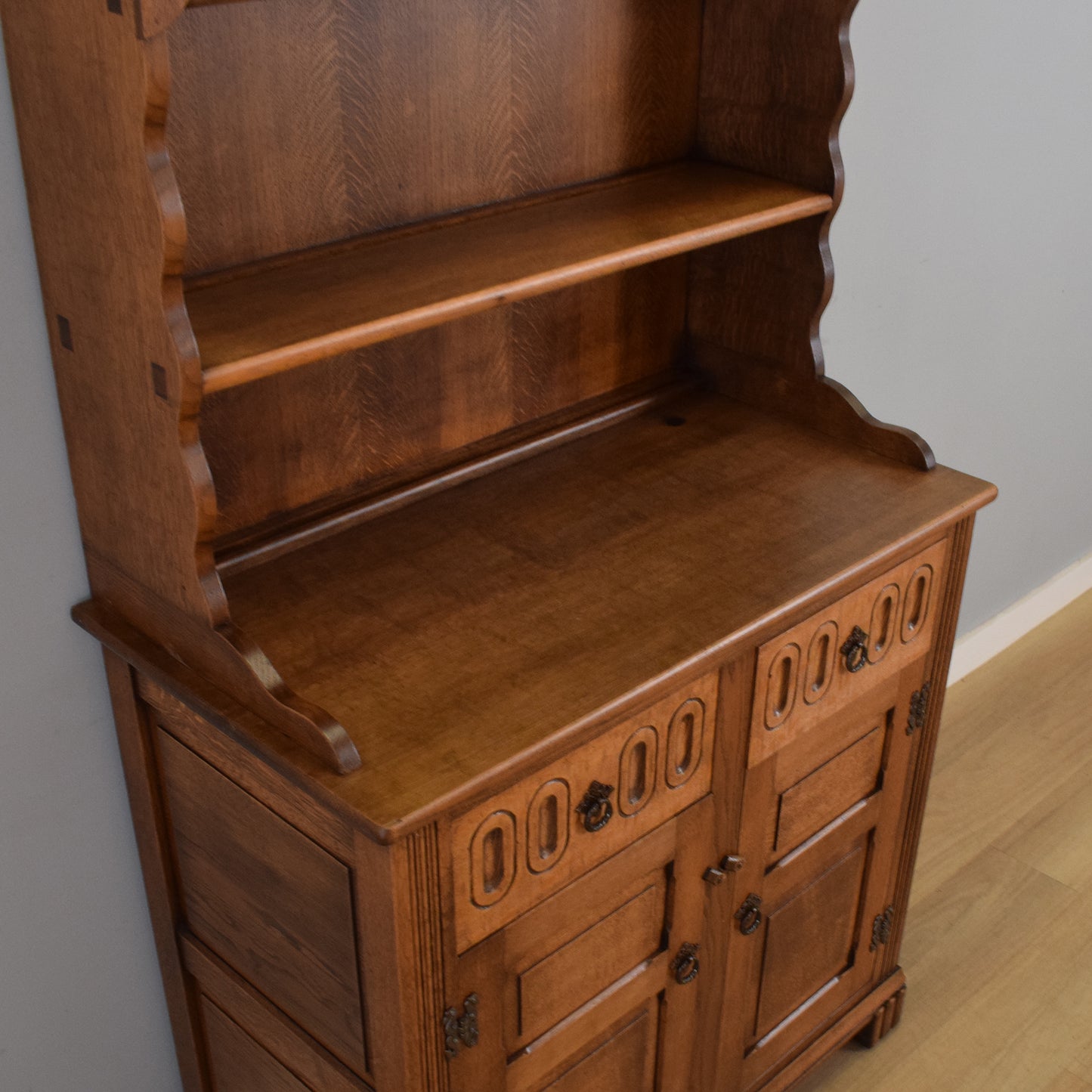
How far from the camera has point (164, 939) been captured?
1585 millimetres

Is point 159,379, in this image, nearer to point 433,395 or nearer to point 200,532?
point 200,532

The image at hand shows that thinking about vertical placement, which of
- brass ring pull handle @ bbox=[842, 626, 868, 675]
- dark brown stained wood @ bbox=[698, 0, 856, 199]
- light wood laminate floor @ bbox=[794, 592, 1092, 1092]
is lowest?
light wood laminate floor @ bbox=[794, 592, 1092, 1092]

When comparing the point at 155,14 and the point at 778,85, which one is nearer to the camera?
the point at 155,14

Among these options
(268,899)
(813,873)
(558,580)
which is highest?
(558,580)

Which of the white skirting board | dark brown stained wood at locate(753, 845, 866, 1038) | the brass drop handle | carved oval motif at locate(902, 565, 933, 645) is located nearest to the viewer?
the brass drop handle

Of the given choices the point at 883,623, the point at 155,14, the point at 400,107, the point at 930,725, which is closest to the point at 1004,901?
the point at 930,725

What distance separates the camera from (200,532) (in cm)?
117

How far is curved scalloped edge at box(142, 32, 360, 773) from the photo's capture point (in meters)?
1.02

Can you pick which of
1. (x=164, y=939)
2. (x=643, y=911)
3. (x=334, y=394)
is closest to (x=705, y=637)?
(x=643, y=911)

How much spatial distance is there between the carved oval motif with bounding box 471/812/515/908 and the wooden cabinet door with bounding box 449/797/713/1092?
0.06 m

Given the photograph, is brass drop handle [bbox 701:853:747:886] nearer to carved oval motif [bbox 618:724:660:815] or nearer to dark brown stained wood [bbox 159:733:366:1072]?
carved oval motif [bbox 618:724:660:815]

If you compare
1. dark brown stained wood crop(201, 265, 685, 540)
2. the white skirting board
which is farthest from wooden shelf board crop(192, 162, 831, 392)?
the white skirting board

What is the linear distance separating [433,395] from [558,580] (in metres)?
0.28

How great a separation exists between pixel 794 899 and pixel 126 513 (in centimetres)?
98
